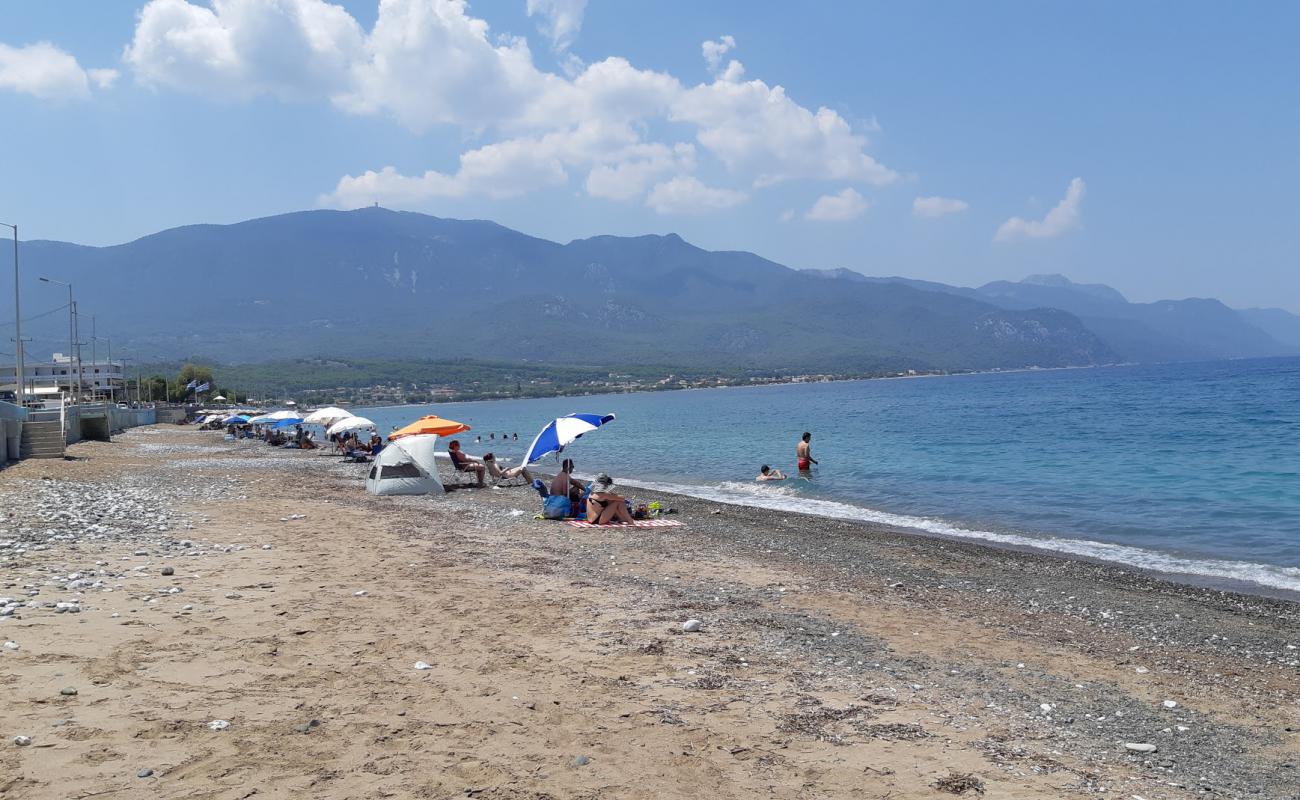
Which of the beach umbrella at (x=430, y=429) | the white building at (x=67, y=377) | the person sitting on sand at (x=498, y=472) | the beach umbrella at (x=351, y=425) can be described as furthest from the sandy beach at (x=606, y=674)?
the white building at (x=67, y=377)

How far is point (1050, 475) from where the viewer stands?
28.8m

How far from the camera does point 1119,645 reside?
9250mm

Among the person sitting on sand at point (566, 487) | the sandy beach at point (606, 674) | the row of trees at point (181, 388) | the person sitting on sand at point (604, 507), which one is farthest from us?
the row of trees at point (181, 388)

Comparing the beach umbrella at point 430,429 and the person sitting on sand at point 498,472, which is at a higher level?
the beach umbrella at point 430,429

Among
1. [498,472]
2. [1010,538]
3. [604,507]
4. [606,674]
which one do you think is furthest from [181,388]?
[606,674]

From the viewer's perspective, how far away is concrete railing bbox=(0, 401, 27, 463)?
82.8ft

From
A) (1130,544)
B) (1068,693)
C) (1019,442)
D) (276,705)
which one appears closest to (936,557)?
(1130,544)

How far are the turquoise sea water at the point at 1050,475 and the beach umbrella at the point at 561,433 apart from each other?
5885mm

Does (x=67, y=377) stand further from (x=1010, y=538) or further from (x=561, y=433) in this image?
Answer: (x=1010, y=538)

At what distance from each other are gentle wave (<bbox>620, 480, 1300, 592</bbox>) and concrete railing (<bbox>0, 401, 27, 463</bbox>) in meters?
18.5

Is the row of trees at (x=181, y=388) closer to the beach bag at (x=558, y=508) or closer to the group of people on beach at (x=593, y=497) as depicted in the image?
the group of people on beach at (x=593, y=497)

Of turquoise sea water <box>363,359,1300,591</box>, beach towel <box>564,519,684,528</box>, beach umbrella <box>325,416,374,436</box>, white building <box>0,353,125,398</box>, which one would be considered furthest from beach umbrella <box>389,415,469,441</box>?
white building <box>0,353,125,398</box>

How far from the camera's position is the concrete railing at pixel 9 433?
25234 mm

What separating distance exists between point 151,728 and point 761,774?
3.89 metres
